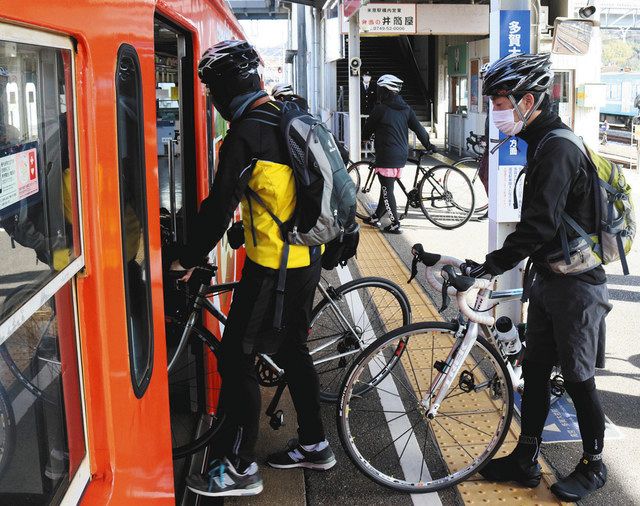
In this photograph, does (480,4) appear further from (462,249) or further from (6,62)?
(6,62)

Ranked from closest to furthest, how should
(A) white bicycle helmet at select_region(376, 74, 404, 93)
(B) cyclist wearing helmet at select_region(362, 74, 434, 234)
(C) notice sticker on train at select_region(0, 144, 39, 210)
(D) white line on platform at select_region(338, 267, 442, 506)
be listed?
(C) notice sticker on train at select_region(0, 144, 39, 210), (D) white line on platform at select_region(338, 267, 442, 506), (A) white bicycle helmet at select_region(376, 74, 404, 93), (B) cyclist wearing helmet at select_region(362, 74, 434, 234)

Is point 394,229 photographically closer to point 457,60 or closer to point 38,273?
point 38,273

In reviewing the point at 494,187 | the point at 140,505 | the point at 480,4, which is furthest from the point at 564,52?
the point at 480,4

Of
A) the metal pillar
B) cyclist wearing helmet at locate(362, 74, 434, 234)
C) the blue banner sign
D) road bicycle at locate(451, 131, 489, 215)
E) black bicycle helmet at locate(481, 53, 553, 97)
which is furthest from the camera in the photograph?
the metal pillar

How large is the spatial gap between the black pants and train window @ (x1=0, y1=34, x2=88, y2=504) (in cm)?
132

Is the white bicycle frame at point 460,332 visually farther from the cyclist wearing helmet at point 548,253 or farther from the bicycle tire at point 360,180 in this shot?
the bicycle tire at point 360,180

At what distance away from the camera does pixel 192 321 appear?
3.45 m

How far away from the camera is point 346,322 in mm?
4293

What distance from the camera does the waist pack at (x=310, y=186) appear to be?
2865mm

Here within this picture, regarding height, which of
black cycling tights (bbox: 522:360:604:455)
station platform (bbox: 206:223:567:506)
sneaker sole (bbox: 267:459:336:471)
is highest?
black cycling tights (bbox: 522:360:604:455)

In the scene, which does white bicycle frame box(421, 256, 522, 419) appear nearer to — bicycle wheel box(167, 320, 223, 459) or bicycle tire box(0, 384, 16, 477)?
bicycle wheel box(167, 320, 223, 459)

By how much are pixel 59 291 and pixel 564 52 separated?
493 cm

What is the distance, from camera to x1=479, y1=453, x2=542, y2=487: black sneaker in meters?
3.37

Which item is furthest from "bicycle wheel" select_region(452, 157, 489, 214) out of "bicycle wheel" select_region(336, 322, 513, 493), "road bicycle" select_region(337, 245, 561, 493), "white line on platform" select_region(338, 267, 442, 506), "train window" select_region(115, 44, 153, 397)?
"train window" select_region(115, 44, 153, 397)
